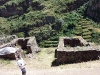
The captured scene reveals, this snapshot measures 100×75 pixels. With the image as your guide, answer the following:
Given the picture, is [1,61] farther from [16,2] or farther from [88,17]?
[16,2]

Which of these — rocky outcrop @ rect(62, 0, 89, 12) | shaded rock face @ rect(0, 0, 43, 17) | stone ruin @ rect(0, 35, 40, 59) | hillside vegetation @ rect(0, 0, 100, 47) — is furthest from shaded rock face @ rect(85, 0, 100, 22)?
stone ruin @ rect(0, 35, 40, 59)

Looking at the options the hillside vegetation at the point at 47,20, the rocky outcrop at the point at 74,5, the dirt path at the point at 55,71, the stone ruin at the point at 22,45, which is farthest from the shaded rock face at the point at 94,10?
the dirt path at the point at 55,71

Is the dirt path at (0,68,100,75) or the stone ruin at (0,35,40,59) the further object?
the stone ruin at (0,35,40,59)

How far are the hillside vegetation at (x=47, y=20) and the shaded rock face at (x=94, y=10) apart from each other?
6.64 feet

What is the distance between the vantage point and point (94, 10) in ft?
240

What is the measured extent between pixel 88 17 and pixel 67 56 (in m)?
60.2

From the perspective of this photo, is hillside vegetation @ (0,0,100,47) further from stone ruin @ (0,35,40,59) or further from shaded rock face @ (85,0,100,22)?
stone ruin @ (0,35,40,59)

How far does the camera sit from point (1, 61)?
1931cm

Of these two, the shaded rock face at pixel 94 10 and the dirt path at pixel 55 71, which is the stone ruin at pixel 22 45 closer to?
the dirt path at pixel 55 71

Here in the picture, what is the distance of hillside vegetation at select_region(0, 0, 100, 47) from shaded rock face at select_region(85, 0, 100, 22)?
2.03 metres

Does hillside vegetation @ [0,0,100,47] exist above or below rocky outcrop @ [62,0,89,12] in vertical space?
below

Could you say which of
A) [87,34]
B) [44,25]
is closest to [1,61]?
[87,34]

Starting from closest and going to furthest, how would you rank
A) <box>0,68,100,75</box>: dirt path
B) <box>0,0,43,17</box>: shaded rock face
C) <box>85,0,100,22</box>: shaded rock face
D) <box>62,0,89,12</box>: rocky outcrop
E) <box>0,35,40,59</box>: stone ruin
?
1. <box>0,68,100,75</box>: dirt path
2. <box>0,35,40,59</box>: stone ruin
3. <box>85,0,100,22</box>: shaded rock face
4. <box>62,0,89,12</box>: rocky outcrop
5. <box>0,0,43,17</box>: shaded rock face

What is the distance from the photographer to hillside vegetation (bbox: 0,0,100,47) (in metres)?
66.6
